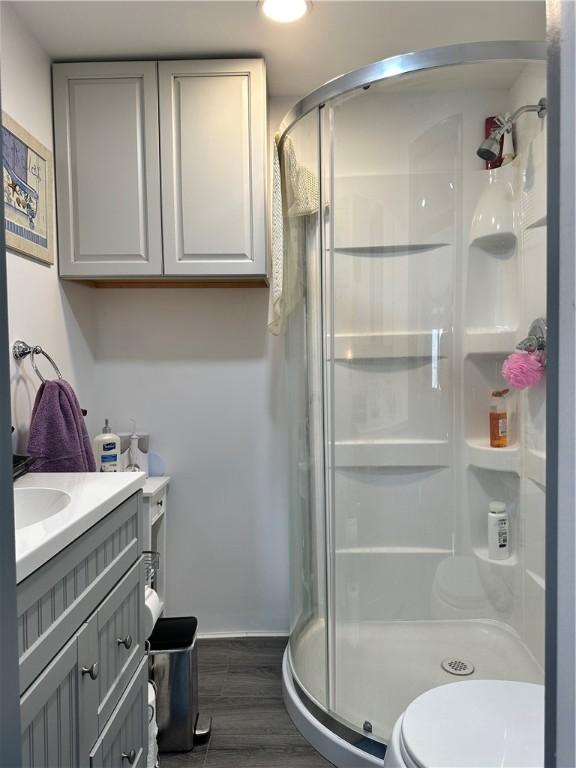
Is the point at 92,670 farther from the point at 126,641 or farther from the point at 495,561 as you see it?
the point at 495,561

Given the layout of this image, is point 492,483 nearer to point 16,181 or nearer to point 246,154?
point 246,154

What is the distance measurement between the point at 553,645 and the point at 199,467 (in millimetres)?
2138

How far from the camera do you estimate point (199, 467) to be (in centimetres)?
247

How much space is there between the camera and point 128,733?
1394 millimetres

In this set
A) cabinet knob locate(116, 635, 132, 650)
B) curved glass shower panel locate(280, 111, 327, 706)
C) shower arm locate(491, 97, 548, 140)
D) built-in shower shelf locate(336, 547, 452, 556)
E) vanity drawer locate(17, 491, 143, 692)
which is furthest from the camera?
curved glass shower panel locate(280, 111, 327, 706)

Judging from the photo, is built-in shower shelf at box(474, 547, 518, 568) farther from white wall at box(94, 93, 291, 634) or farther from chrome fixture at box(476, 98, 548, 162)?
chrome fixture at box(476, 98, 548, 162)

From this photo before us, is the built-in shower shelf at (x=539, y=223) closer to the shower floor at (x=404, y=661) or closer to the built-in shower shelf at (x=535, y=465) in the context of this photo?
the built-in shower shelf at (x=535, y=465)

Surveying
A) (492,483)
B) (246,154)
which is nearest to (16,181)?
(246,154)

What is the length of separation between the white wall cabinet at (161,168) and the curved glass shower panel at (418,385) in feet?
1.54

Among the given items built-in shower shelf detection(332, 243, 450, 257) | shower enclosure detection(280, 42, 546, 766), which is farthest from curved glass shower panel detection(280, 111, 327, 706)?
built-in shower shelf detection(332, 243, 450, 257)

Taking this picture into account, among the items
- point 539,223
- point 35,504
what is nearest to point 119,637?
point 35,504

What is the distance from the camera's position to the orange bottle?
5.42 ft

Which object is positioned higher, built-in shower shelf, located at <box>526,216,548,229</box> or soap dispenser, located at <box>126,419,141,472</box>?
built-in shower shelf, located at <box>526,216,548,229</box>

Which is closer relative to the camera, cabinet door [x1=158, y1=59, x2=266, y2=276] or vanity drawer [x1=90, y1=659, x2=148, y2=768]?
vanity drawer [x1=90, y1=659, x2=148, y2=768]
